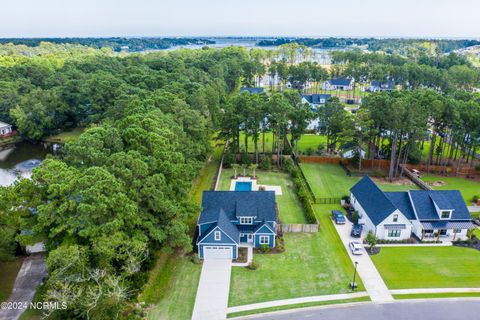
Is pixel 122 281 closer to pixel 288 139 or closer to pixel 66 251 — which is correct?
pixel 66 251

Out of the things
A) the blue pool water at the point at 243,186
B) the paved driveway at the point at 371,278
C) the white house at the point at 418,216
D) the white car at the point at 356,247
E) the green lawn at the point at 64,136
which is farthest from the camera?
the green lawn at the point at 64,136

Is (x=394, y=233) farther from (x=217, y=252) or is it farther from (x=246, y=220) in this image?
(x=217, y=252)

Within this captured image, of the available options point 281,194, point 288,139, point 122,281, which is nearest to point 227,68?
point 288,139

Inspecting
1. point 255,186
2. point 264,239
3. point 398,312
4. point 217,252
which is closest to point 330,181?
point 255,186

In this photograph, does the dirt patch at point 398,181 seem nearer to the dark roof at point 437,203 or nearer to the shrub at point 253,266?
the dark roof at point 437,203

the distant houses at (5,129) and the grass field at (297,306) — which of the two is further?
the distant houses at (5,129)

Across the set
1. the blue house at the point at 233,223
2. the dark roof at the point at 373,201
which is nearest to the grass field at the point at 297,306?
the blue house at the point at 233,223
